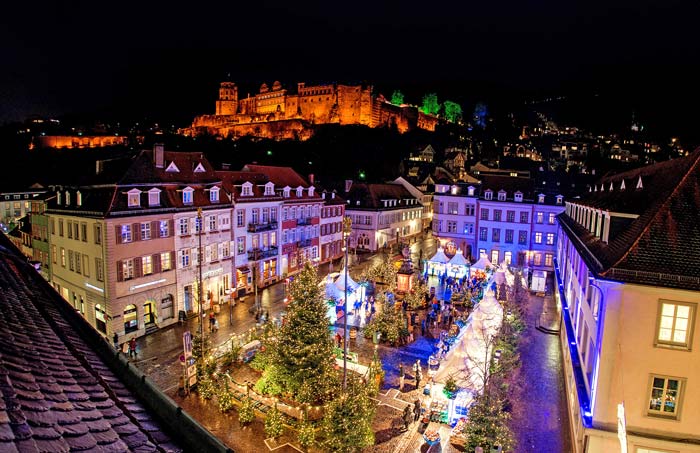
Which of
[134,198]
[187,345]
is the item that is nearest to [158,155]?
[134,198]

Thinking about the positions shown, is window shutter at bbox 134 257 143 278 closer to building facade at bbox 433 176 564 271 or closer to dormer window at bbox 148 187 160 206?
dormer window at bbox 148 187 160 206

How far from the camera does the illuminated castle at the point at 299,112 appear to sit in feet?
429

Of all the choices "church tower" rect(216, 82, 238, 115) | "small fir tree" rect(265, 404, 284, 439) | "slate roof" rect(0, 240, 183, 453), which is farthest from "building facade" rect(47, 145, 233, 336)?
"church tower" rect(216, 82, 238, 115)

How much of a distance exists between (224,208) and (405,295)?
51.2ft

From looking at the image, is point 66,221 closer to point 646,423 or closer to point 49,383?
point 49,383

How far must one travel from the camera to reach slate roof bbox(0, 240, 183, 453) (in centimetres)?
258

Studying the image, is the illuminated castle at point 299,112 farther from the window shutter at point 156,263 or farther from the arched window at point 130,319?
the arched window at point 130,319

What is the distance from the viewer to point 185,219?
1193 inches

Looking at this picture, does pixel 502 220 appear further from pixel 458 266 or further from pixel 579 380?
pixel 579 380

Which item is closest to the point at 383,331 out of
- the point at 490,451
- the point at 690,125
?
the point at 490,451

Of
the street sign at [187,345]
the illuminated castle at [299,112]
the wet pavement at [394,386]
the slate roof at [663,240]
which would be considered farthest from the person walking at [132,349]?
the illuminated castle at [299,112]

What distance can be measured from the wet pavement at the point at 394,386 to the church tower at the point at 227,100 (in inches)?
5093

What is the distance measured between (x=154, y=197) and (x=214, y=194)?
18.1 feet

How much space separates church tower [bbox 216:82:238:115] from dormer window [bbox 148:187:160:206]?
130 meters
